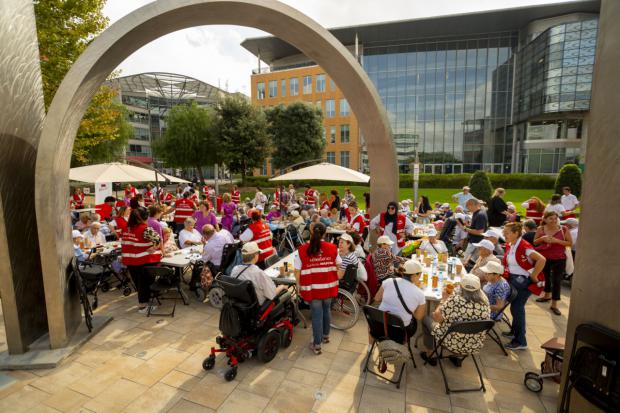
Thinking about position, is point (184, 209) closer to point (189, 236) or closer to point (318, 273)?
point (189, 236)

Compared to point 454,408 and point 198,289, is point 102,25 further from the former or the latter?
point 454,408

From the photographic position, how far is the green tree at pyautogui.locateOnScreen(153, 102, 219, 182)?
29328mm

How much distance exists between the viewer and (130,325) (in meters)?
5.52

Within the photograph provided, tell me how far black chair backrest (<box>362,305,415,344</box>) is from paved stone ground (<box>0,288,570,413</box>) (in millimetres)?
578

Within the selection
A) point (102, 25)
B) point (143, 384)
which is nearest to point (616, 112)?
point (143, 384)

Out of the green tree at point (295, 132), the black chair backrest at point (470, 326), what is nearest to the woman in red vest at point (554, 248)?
the black chair backrest at point (470, 326)

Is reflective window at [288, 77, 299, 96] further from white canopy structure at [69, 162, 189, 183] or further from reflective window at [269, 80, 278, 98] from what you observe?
white canopy structure at [69, 162, 189, 183]

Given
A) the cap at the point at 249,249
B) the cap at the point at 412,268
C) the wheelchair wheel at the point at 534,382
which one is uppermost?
the cap at the point at 249,249

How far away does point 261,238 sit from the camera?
257 inches

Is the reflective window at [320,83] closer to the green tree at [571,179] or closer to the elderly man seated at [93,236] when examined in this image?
the green tree at [571,179]

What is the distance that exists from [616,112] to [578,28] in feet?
134

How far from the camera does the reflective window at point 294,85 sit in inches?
1658

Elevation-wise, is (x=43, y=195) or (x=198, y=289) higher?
(x=43, y=195)

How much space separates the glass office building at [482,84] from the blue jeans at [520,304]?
32857 millimetres
